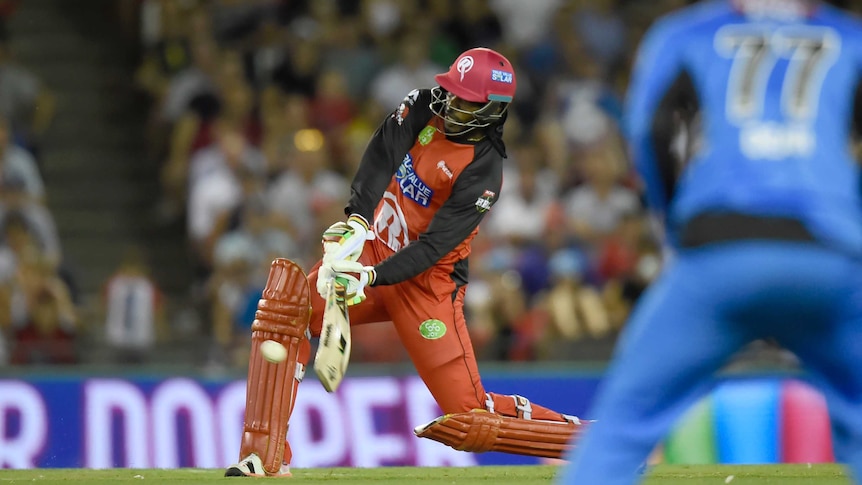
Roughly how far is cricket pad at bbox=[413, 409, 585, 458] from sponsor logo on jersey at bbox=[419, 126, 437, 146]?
1.41m

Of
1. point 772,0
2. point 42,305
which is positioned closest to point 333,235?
point 772,0

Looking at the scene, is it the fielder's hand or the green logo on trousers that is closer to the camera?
the fielder's hand

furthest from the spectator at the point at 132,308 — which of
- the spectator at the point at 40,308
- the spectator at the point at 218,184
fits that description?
the spectator at the point at 218,184

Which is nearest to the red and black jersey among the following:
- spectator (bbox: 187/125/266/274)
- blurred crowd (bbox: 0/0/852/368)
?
blurred crowd (bbox: 0/0/852/368)

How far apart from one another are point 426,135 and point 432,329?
101cm

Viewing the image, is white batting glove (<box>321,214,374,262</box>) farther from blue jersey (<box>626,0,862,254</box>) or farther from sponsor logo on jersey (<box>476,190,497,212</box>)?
blue jersey (<box>626,0,862,254</box>)

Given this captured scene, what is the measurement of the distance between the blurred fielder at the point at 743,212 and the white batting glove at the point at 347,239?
2772 mm

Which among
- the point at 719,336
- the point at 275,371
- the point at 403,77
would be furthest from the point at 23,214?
the point at 719,336

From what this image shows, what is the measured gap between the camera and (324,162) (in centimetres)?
1408

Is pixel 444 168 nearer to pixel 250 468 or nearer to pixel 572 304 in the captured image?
pixel 250 468

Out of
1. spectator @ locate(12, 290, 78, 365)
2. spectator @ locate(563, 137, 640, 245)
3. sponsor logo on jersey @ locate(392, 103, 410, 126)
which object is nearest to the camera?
sponsor logo on jersey @ locate(392, 103, 410, 126)

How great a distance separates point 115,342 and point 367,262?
6.14m

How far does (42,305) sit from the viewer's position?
41.1 ft

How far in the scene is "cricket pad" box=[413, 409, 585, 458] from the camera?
7012 millimetres
